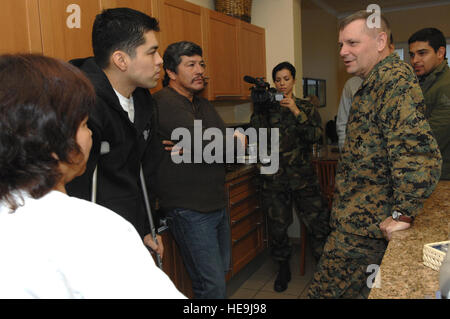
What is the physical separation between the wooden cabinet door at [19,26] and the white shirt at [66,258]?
44.1 inches

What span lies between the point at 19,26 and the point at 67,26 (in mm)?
261

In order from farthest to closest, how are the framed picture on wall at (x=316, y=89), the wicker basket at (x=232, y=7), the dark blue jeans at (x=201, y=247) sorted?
the framed picture on wall at (x=316, y=89) < the wicker basket at (x=232, y=7) < the dark blue jeans at (x=201, y=247)

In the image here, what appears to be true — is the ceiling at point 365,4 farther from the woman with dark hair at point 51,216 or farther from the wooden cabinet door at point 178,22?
the woman with dark hair at point 51,216

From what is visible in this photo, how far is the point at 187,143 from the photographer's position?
186cm

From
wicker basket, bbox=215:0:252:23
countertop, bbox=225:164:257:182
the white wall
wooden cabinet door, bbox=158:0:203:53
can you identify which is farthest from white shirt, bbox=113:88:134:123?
the white wall

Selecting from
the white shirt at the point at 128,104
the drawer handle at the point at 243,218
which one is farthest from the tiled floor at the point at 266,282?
the white shirt at the point at 128,104

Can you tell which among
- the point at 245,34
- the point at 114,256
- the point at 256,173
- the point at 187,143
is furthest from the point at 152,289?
the point at 245,34

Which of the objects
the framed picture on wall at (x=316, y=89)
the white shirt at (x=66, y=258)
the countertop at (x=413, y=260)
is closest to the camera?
the white shirt at (x=66, y=258)

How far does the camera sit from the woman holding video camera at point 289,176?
280 centimetres

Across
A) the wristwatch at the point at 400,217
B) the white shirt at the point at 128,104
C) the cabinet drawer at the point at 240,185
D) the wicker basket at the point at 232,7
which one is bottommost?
the cabinet drawer at the point at 240,185

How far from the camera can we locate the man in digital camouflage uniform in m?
1.34

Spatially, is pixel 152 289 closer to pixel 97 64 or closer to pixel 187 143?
pixel 97 64

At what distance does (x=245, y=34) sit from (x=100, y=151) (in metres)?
2.48

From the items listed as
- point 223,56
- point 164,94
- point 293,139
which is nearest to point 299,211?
point 293,139
